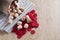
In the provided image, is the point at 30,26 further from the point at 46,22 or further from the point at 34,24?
the point at 46,22

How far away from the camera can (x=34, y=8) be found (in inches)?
62.1

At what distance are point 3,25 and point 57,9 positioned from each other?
19.4 inches

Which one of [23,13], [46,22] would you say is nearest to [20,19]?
[23,13]

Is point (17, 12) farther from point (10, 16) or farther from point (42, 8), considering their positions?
point (42, 8)

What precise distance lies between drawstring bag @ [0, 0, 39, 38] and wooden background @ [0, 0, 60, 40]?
0.13 feet

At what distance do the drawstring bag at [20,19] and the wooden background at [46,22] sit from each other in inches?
1.6

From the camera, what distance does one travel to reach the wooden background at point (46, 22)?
147 cm

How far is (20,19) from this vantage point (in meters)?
1.51

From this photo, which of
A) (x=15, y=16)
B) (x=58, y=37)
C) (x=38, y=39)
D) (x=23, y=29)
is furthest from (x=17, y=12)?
(x=58, y=37)

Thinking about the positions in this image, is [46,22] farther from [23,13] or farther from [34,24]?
[23,13]

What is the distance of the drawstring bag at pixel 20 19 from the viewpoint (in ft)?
4.82

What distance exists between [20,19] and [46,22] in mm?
218

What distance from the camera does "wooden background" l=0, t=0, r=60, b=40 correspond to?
1.47 meters

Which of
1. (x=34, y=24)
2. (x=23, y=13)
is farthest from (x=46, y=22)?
(x=23, y=13)
